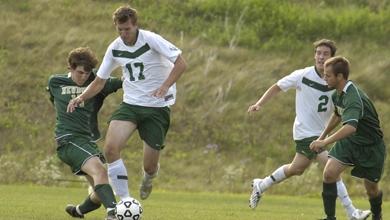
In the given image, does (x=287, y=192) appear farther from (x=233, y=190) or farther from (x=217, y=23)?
(x=217, y=23)

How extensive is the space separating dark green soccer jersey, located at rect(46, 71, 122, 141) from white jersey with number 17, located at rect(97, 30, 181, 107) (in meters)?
0.23

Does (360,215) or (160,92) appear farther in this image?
(360,215)

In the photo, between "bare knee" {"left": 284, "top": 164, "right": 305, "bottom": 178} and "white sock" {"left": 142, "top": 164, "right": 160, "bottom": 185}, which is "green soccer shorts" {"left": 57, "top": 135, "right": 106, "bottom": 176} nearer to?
"white sock" {"left": 142, "top": 164, "right": 160, "bottom": 185}

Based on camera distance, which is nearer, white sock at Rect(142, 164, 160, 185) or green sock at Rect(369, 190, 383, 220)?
green sock at Rect(369, 190, 383, 220)

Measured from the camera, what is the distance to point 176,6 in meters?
20.5

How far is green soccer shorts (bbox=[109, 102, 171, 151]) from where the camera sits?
5.55m

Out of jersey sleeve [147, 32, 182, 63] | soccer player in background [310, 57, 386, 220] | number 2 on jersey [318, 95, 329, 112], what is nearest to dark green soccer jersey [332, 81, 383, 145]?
soccer player in background [310, 57, 386, 220]

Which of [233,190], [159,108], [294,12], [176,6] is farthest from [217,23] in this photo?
[159,108]

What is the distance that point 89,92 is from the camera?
5.22 m

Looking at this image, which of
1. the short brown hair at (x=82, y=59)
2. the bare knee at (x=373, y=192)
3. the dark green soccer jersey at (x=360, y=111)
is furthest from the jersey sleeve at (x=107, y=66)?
the bare knee at (x=373, y=192)

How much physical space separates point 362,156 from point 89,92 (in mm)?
3020

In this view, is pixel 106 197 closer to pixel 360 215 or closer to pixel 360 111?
pixel 360 111

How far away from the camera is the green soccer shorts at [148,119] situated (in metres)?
5.55

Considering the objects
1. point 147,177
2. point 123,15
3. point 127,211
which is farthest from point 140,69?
point 127,211
